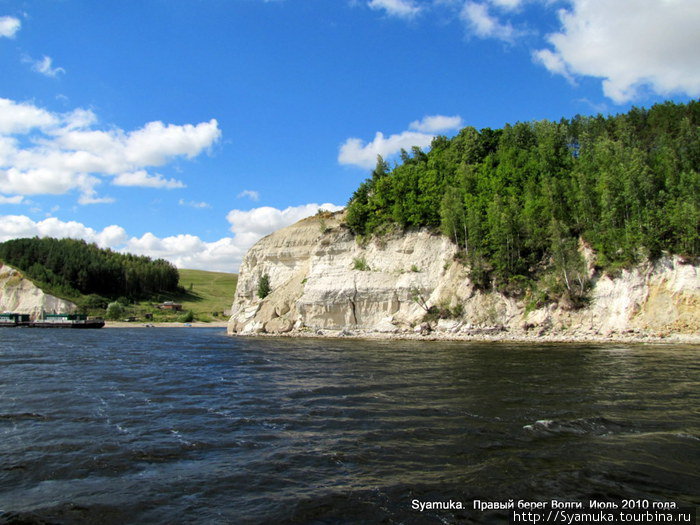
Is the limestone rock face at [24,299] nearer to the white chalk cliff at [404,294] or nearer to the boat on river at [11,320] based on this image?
the boat on river at [11,320]

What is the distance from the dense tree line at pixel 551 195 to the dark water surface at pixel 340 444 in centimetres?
2435

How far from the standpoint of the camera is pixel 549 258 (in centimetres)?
4612

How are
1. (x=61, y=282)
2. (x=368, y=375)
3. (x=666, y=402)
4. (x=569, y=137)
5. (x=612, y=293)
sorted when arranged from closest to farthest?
(x=666, y=402) → (x=368, y=375) → (x=612, y=293) → (x=569, y=137) → (x=61, y=282)

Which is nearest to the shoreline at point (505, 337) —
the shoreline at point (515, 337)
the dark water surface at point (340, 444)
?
the shoreline at point (515, 337)

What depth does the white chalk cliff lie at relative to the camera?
3681cm

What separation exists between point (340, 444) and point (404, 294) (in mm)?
41600

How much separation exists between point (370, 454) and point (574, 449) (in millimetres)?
4492

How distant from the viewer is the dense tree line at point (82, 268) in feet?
400

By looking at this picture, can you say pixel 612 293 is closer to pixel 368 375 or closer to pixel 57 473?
pixel 368 375

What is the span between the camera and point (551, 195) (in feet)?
156

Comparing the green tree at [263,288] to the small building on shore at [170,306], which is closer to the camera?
the green tree at [263,288]

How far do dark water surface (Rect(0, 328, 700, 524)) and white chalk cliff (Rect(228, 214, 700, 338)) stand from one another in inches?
788

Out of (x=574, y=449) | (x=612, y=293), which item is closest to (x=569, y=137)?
(x=612, y=293)

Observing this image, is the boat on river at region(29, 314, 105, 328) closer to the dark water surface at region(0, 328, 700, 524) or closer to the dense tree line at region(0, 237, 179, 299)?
the dense tree line at region(0, 237, 179, 299)
